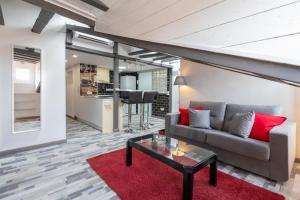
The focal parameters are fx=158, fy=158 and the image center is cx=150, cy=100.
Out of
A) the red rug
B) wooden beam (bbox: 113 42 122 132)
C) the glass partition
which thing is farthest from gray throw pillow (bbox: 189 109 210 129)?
the glass partition

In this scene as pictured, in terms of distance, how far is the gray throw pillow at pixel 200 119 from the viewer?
2.88 meters

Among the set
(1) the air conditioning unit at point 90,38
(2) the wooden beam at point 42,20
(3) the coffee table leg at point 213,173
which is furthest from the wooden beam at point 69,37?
(3) the coffee table leg at point 213,173

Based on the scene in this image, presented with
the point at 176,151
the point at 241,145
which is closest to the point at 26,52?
the point at 176,151

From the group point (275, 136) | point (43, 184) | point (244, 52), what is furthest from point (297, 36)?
point (43, 184)

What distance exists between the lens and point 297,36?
51 centimetres

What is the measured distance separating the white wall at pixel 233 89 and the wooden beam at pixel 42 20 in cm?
287

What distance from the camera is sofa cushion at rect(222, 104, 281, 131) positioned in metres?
2.48

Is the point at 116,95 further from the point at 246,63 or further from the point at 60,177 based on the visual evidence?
the point at 246,63

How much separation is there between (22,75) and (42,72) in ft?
0.99

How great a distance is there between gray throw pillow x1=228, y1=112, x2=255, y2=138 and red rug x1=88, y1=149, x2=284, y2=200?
0.65 m

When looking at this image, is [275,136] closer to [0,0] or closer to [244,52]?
[244,52]

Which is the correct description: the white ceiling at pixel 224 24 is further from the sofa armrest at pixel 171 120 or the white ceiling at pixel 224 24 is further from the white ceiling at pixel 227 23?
the sofa armrest at pixel 171 120

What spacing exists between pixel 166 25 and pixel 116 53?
139 inches

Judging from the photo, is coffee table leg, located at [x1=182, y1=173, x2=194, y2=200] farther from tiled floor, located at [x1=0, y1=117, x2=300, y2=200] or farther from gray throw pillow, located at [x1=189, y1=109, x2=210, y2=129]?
gray throw pillow, located at [x1=189, y1=109, x2=210, y2=129]
